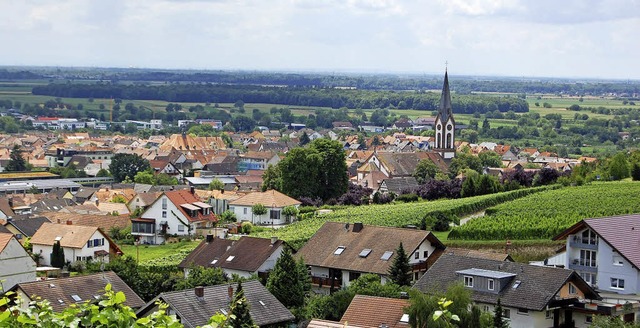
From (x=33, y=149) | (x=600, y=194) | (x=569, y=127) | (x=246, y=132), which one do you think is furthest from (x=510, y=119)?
(x=600, y=194)

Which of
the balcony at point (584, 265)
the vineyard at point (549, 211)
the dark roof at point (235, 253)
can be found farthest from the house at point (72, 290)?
the vineyard at point (549, 211)

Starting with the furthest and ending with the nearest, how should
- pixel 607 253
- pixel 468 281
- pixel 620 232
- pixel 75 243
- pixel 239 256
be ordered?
pixel 75 243 → pixel 239 256 → pixel 620 232 → pixel 607 253 → pixel 468 281

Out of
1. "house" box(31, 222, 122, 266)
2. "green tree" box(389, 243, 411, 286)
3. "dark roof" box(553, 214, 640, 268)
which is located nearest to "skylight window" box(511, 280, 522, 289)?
"dark roof" box(553, 214, 640, 268)

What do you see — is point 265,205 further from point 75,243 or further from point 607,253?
point 607,253

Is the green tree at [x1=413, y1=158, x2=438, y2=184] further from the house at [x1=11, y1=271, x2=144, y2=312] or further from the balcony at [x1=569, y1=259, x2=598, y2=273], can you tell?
the house at [x1=11, y1=271, x2=144, y2=312]

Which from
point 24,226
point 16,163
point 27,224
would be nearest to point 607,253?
point 24,226

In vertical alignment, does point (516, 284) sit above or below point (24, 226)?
above

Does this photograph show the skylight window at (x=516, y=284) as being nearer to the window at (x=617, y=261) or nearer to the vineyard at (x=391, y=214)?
the window at (x=617, y=261)

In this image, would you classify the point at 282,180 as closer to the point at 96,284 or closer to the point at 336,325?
the point at 96,284
